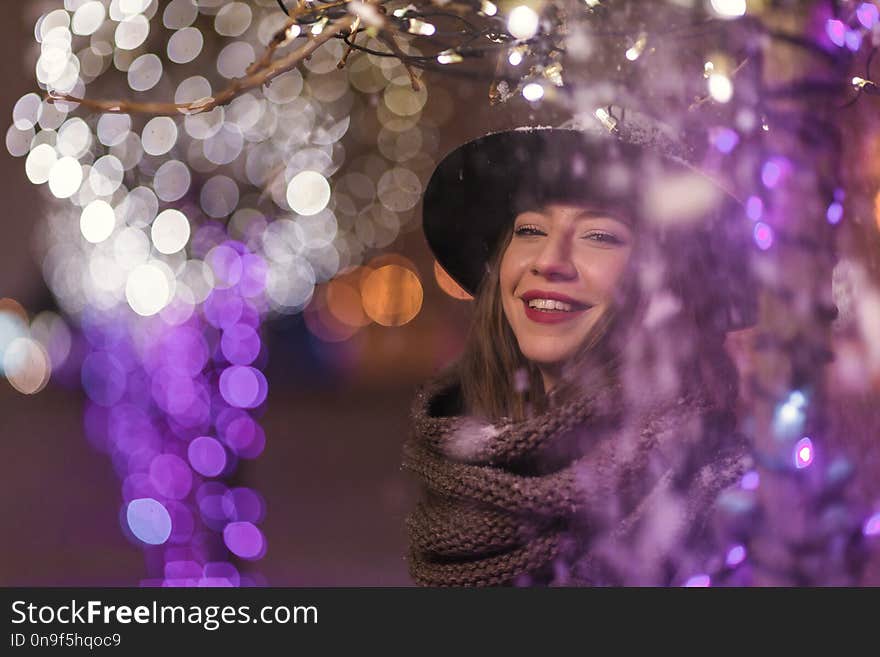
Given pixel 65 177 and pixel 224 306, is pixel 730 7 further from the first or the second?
pixel 224 306

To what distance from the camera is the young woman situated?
1567 mm

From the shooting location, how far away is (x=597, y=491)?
5.11 ft

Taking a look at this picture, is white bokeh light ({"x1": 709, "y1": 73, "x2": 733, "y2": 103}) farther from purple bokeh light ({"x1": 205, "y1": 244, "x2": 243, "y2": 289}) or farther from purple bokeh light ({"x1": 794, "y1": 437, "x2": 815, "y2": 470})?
purple bokeh light ({"x1": 205, "y1": 244, "x2": 243, "y2": 289})

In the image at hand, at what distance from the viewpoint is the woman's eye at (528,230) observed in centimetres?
173

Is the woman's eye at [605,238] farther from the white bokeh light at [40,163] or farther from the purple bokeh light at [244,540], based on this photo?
the purple bokeh light at [244,540]

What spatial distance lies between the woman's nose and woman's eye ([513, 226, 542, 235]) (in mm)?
42

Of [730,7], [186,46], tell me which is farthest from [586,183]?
[186,46]

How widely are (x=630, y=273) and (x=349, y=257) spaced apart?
5.34ft

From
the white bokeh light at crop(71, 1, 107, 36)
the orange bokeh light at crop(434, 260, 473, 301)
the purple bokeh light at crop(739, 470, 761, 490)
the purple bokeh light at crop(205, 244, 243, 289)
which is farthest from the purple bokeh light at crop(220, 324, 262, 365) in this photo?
the purple bokeh light at crop(739, 470, 761, 490)

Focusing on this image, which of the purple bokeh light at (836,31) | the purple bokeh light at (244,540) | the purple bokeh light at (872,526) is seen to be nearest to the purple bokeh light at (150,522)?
the purple bokeh light at (244,540)

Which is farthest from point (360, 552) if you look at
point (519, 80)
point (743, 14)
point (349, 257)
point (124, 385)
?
point (124, 385)

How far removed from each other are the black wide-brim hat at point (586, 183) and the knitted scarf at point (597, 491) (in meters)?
0.27

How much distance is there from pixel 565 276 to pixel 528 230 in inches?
5.6

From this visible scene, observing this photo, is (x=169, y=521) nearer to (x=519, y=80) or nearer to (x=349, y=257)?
(x=349, y=257)
